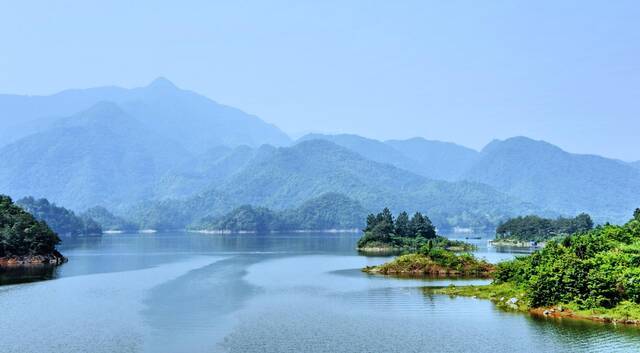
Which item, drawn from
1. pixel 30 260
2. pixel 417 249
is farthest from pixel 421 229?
pixel 30 260

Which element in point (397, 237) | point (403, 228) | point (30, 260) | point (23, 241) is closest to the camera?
point (30, 260)

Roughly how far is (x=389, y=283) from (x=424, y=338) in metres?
36.5

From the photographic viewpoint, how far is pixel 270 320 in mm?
58375

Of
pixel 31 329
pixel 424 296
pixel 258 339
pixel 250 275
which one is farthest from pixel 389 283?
pixel 31 329

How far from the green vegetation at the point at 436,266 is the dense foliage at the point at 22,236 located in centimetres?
6239

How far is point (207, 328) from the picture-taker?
54.9 m

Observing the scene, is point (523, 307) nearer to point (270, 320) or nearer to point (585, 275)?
point (585, 275)

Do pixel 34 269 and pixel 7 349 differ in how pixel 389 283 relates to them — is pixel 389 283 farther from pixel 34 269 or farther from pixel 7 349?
pixel 34 269

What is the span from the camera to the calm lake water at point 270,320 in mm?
48000

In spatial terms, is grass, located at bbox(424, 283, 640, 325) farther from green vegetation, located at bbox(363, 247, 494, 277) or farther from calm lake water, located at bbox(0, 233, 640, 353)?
green vegetation, located at bbox(363, 247, 494, 277)

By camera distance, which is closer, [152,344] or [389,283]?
[152,344]

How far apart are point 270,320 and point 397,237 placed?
4911 inches

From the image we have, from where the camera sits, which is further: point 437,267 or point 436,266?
point 436,266

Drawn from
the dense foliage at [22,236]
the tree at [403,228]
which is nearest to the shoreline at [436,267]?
the dense foliage at [22,236]
